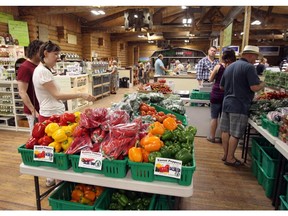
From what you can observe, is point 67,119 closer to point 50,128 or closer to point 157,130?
point 50,128

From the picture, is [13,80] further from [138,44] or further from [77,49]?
[138,44]

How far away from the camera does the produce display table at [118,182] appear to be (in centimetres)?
135

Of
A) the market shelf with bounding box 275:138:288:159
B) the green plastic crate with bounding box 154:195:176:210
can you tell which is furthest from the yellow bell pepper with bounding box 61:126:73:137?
the market shelf with bounding box 275:138:288:159

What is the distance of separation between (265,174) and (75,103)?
Answer: 568cm

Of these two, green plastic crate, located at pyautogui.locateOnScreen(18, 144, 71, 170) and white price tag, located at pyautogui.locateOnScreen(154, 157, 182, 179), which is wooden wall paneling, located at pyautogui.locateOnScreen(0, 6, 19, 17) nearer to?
green plastic crate, located at pyautogui.locateOnScreen(18, 144, 71, 170)

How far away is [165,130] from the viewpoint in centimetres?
171

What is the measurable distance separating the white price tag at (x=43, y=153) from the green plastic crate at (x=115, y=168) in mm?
390

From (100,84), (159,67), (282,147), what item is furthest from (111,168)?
(100,84)

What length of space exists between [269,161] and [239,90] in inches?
36.8

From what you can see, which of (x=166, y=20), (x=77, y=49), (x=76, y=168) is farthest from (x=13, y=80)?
(x=166, y=20)

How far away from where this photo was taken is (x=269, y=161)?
251cm

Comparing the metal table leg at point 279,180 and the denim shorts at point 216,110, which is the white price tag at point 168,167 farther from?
the denim shorts at point 216,110

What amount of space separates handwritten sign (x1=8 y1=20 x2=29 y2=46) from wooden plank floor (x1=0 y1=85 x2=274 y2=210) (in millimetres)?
5896

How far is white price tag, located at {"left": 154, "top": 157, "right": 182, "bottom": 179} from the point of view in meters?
1.34
